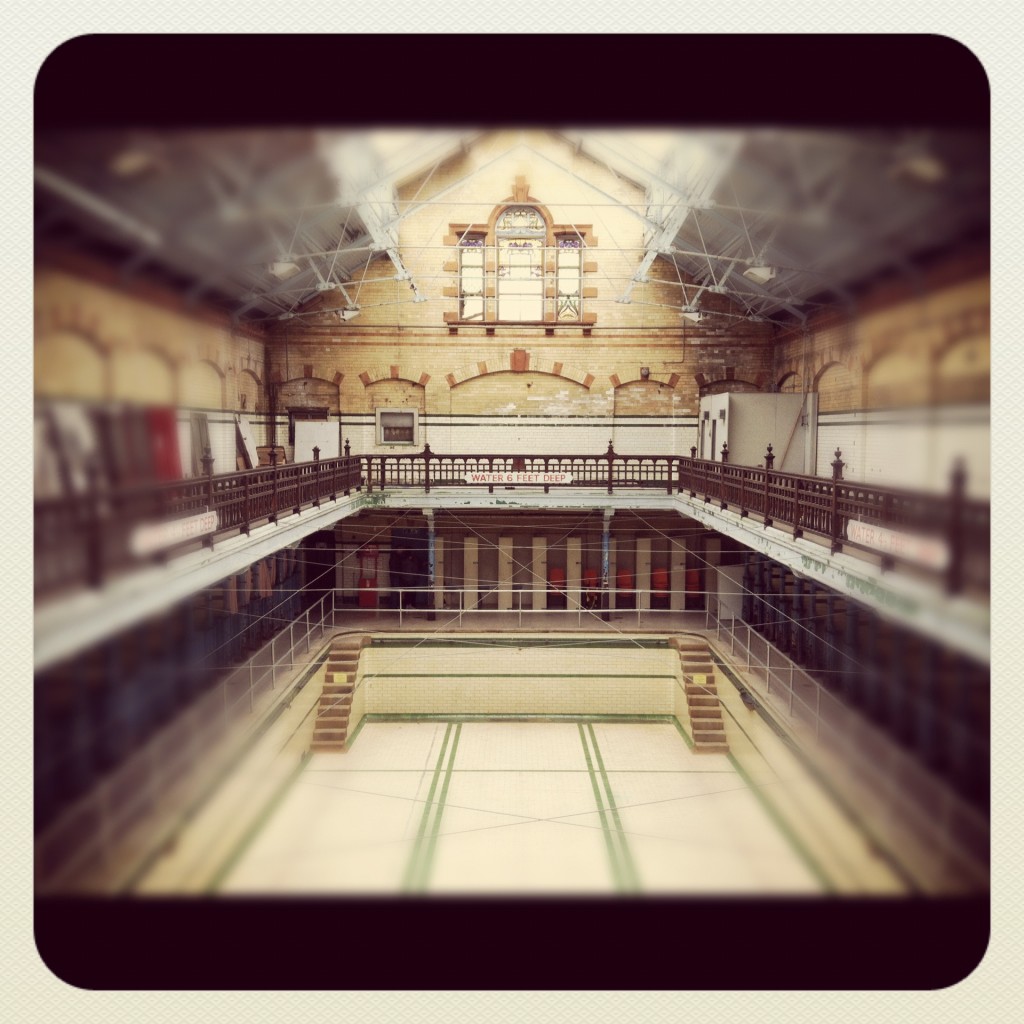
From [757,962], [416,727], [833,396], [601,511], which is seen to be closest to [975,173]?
→ [757,962]

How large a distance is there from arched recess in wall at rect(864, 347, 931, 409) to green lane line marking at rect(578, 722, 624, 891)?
2.34 m

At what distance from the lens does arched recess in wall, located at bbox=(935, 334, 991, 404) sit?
294 centimetres

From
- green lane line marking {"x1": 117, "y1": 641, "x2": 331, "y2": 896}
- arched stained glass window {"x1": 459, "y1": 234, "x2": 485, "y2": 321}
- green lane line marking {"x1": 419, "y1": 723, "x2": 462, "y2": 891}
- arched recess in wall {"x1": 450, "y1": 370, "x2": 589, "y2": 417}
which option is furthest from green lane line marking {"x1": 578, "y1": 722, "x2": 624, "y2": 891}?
arched stained glass window {"x1": 459, "y1": 234, "x2": 485, "y2": 321}

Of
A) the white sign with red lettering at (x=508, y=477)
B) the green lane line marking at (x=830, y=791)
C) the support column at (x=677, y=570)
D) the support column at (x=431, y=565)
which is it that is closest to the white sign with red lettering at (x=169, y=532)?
the green lane line marking at (x=830, y=791)

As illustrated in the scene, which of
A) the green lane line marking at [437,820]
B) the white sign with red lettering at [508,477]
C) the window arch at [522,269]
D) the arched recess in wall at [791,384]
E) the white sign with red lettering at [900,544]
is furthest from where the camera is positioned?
the window arch at [522,269]

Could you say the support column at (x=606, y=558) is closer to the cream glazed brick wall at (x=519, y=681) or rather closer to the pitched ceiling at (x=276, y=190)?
the cream glazed brick wall at (x=519, y=681)

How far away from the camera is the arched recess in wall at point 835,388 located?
9.37 meters

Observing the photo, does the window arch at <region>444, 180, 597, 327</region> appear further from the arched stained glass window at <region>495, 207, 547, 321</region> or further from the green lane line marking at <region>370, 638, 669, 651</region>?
the green lane line marking at <region>370, 638, 669, 651</region>

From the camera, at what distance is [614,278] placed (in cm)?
1305

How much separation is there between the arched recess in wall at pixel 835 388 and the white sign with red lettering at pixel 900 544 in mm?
3591

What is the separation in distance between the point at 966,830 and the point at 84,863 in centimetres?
340

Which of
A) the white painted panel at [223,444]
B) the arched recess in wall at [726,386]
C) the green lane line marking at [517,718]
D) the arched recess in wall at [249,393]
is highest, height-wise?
the arched recess in wall at [726,386]

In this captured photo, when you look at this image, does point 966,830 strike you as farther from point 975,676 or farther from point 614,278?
point 614,278

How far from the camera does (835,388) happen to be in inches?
394
